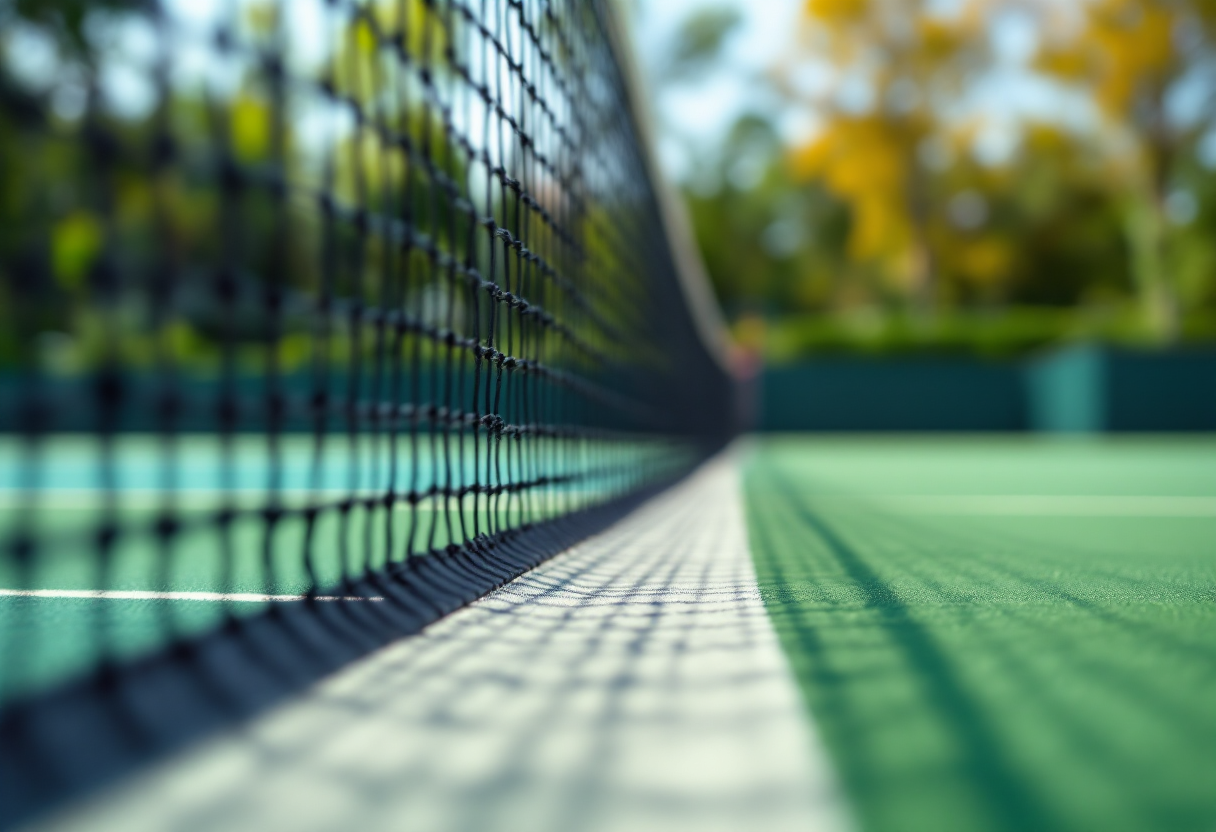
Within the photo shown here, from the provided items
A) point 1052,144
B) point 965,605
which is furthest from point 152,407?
point 1052,144

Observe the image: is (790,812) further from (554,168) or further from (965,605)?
(554,168)

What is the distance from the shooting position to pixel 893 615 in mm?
1475

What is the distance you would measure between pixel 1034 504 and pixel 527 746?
356 cm

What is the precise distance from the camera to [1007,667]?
3.82 feet

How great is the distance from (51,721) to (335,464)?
7.32 meters

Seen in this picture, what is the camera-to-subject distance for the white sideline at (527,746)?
77 centimetres

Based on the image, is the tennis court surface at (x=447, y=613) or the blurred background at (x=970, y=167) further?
the blurred background at (x=970, y=167)

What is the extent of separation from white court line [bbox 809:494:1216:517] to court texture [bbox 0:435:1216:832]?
1570 millimetres

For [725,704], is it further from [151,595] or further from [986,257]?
[986,257]

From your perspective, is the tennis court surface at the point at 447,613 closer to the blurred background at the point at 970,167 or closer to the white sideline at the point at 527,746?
the white sideline at the point at 527,746

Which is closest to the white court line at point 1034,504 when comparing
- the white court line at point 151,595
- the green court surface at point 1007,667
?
the green court surface at point 1007,667

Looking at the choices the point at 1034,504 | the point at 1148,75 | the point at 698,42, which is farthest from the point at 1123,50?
the point at 1034,504

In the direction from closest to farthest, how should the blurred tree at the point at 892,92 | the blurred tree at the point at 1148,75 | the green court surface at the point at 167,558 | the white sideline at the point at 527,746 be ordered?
the white sideline at the point at 527,746
the green court surface at the point at 167,558
the blurred tree at the point at 1148,75
the blurred tree at the point at 892,92

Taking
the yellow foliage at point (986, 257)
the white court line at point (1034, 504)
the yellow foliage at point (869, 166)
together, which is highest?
the yellow foliage at point (869, 166)
